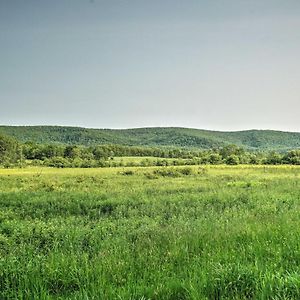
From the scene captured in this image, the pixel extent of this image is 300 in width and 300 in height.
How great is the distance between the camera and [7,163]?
249 feet

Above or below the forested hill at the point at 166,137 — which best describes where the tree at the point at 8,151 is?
below

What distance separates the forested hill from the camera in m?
143

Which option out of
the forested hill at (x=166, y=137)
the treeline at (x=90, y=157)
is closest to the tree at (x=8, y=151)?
the treeline at (x=90, y=157)

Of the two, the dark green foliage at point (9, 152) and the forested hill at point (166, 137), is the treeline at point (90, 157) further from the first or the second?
the forested hill at point (166, 137)

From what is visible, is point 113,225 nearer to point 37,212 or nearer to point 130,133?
point 37,212

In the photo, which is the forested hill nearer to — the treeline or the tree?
the treeline

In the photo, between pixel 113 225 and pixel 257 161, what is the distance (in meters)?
72.5

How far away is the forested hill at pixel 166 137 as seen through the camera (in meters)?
143

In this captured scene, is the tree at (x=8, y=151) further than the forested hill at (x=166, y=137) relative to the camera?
No

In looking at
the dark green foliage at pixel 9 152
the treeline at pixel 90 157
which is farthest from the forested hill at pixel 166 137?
the dark green foliage at pixel 9 152

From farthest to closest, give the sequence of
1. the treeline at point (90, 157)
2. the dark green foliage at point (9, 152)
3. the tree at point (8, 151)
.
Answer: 1. the tree at point (8, 151)
2. the dark green foliage at point (9, 152)
3. the treeline at point (90, 157)

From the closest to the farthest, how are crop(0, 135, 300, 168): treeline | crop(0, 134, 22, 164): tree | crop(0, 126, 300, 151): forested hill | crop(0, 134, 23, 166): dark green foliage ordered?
crop(0, 135, 300, 168): treeline
crop(0, 134, 23, 166): dark green foliage
crop(0, 134, 22, 164): tree
crop(0, 126, 300, 151): forested hill

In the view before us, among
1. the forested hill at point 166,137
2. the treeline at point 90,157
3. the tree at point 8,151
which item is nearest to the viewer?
the treeline at point 90,157

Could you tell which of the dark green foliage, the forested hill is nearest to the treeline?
the dark green foliage
